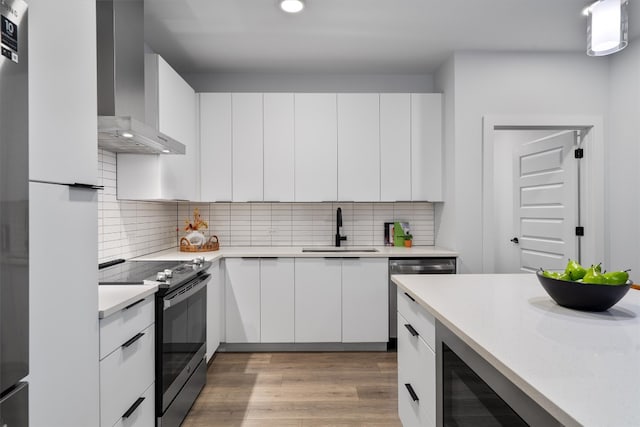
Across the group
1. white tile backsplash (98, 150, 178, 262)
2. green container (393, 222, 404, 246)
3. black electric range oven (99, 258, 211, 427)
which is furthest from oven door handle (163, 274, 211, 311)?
green container (393, 222, 404, 246)

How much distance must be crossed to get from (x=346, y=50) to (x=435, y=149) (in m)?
1.24

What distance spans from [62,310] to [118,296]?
0.53 meters

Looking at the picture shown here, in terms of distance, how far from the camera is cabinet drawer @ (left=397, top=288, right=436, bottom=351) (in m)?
1.55

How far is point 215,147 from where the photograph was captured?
3.61 meters

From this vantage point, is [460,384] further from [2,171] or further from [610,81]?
[610,81]

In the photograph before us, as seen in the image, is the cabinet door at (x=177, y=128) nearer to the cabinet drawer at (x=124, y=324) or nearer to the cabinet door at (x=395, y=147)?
the cabinet drawer at (x=124, y=324)

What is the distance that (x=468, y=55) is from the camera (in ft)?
11.0

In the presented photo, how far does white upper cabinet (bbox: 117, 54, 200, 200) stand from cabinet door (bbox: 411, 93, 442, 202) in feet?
6.95

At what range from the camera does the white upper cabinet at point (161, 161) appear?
2738 millimetres

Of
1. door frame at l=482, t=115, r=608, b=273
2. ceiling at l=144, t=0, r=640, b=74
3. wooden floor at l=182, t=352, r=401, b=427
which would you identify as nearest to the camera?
wooden floor at l=182, t=352, r=401, b=427

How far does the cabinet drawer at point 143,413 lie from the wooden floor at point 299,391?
15.6 inches

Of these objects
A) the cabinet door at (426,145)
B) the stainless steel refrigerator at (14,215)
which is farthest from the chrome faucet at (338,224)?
the stainless steel refrigerator at (14,215)

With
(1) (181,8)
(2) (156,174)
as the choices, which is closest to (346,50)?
(1) (181,8)

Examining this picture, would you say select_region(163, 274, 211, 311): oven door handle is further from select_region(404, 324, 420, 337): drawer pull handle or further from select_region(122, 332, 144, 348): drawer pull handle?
select_region(404, 324, 420, 337): drawer pull handle
